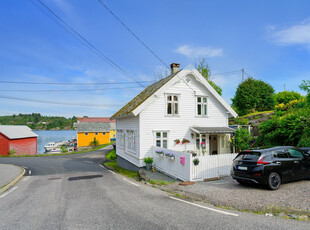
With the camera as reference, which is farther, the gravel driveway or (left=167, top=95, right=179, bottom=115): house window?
(left=167, top=95, right=179, bottom=115): house window

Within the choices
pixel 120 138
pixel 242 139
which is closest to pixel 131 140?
pixel 120 138

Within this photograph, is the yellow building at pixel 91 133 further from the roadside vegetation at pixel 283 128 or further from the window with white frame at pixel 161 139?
the window with white frame at pixel 161 139

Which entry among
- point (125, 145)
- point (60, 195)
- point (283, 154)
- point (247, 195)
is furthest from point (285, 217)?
point (125, 145)

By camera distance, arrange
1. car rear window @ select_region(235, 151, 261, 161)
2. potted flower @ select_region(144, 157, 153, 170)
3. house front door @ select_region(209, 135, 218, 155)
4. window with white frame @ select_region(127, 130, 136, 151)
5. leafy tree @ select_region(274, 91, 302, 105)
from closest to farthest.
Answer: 1. car rear window @ select_region(235, 151, 261, 161)
2. potted flower @ select_region(144, 157, 153, 170)
3. window with white frame @ select_region(127, 130, 136, 151)
4. house front door @ select_region(209, 135, 218, 155)
5. leafy tree @ select_region(274, 91, 302, 105)

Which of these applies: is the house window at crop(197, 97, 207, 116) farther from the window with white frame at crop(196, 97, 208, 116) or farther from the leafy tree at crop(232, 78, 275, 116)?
the leafy tree at crop(232, 78, 275, 116)

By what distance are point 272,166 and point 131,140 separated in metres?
11.4

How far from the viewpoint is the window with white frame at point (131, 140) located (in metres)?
16.1

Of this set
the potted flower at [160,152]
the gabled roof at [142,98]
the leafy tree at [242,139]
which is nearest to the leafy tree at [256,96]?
the leafy tree at [242,139]

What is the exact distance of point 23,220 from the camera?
5.95 metres

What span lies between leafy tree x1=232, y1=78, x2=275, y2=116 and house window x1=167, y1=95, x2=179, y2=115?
17.4 metres

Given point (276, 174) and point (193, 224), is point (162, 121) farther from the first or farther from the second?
point (193, 224)

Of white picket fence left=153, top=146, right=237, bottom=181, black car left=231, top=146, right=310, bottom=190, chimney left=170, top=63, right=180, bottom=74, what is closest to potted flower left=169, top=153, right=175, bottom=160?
white picket fence left=153, top=146, right=237, bottom=181

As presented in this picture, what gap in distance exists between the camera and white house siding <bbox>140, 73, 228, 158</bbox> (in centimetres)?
1487

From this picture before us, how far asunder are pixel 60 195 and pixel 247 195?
8.11 m
